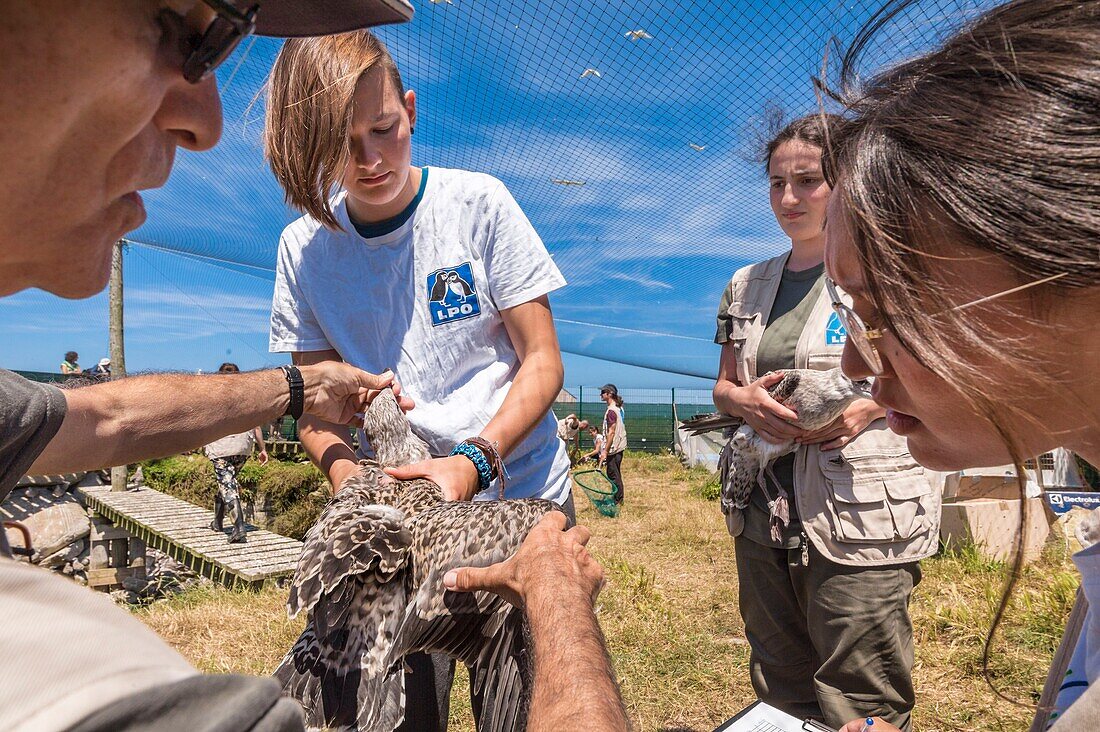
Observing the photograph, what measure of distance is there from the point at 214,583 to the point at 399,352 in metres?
7.16

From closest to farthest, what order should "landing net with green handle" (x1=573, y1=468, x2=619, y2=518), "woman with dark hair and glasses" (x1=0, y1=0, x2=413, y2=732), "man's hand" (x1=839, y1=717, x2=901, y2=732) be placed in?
"woman with dark hair and glasses" (x1=0, y1=0, x2=413, y2=732) < "man's hand" (x1=839, y1=717, x2=901, y2=732) < "landing net with green handle" (x1=573, y1=468, x2=619, y2=518)

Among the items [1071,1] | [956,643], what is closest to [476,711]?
[1071,1]

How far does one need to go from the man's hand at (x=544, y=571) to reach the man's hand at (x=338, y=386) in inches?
36.7

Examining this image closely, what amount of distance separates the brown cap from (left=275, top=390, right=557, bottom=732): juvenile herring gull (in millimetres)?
1321

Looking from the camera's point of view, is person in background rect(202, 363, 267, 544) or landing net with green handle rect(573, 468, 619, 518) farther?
landing net with green handle rect(573, 468, 619, 518)

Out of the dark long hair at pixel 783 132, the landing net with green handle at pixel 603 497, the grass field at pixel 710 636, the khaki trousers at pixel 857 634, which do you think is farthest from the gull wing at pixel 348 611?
the landing net with green handle at pixel 603 497

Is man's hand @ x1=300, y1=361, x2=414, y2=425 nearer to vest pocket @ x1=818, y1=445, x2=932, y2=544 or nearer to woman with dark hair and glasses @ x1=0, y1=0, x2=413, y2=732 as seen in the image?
woman with dark hair and glasses @ x1=0, y1=0, x2=413, y2=732

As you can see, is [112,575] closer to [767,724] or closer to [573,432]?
[573,432]

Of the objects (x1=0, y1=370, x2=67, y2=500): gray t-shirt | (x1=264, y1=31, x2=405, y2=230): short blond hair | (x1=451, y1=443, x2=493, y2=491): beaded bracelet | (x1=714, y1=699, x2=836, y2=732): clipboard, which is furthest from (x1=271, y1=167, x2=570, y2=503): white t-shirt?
(x1=0, y1=370, x2=67, y2=500): gray t-shirt

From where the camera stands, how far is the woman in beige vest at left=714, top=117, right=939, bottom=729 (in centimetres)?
280

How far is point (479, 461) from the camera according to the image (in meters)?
2.24

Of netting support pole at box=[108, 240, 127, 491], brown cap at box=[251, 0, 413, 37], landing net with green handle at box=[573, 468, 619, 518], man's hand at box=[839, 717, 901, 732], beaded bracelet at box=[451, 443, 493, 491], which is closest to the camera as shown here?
brown cap at box=[251, 0, 413, 37]

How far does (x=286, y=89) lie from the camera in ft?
7.09

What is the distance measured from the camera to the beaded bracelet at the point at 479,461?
2230mm
